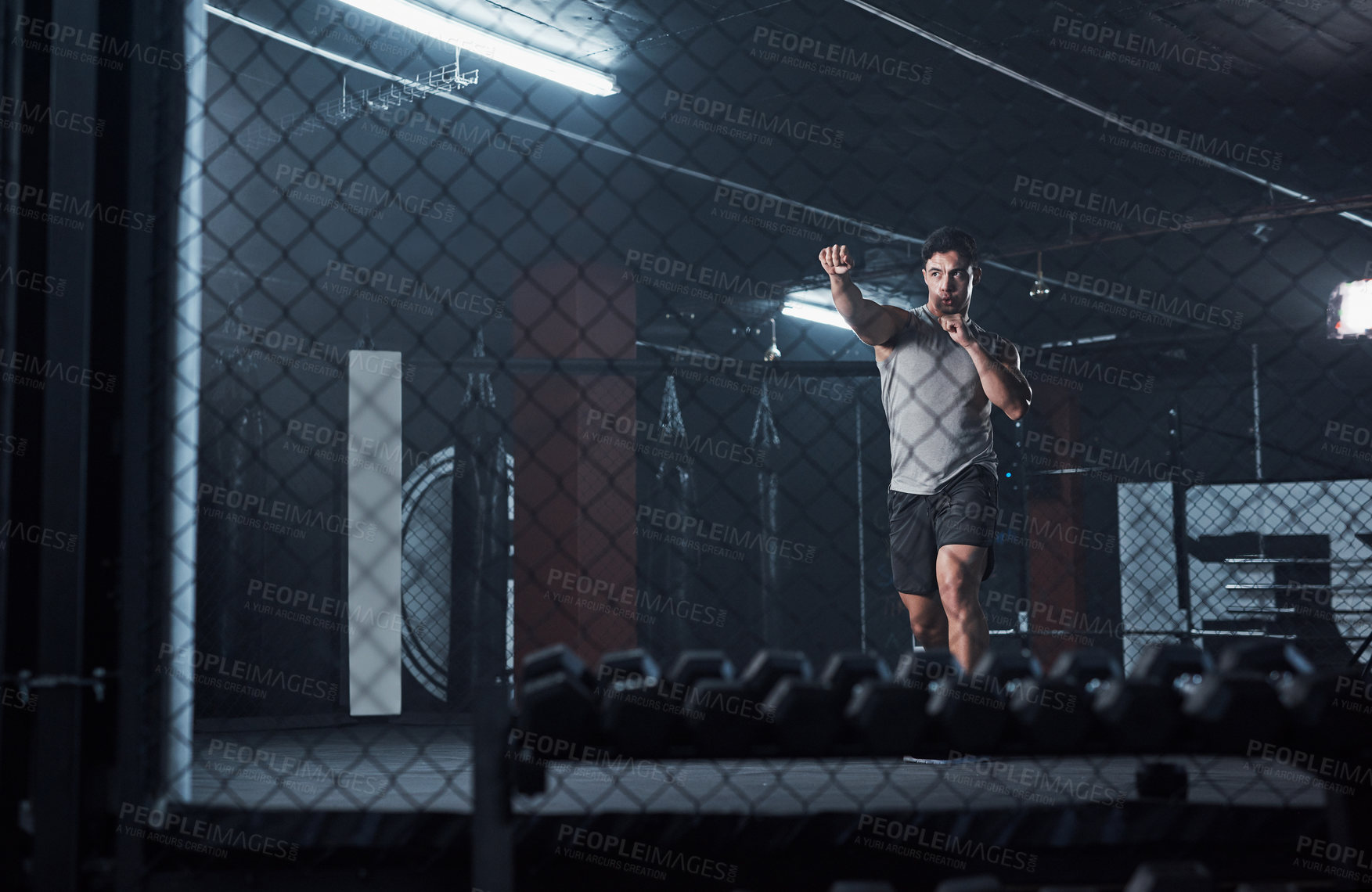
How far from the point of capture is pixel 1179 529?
5.89 m

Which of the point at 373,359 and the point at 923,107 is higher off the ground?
the point at 923,107

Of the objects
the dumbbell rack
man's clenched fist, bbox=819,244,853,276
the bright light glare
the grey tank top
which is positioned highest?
the bright light glare

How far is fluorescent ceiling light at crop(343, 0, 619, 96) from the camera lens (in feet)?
13.9

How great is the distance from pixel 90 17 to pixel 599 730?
4.24 ft

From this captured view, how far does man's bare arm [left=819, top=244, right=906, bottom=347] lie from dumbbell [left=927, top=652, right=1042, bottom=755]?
1.09 m

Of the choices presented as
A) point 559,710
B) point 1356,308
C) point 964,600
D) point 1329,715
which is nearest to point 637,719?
point 559,710

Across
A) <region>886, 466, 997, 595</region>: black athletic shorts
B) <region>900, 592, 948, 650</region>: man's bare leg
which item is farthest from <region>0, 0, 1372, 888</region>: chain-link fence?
<region>900, 592, 948, 650</region>: man's bare leg

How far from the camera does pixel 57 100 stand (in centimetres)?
159

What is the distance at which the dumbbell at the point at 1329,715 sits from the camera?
1309mm

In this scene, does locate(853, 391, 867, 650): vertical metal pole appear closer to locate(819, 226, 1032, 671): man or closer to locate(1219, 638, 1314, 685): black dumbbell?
locate(819, 226, 1032, 671): man

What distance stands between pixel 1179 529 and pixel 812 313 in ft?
13.6

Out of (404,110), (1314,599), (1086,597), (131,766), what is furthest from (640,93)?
(1086,597)

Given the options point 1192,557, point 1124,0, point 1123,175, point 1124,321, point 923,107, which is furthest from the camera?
point 1124,321

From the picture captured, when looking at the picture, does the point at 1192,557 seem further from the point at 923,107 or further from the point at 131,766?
the point at 131,766
